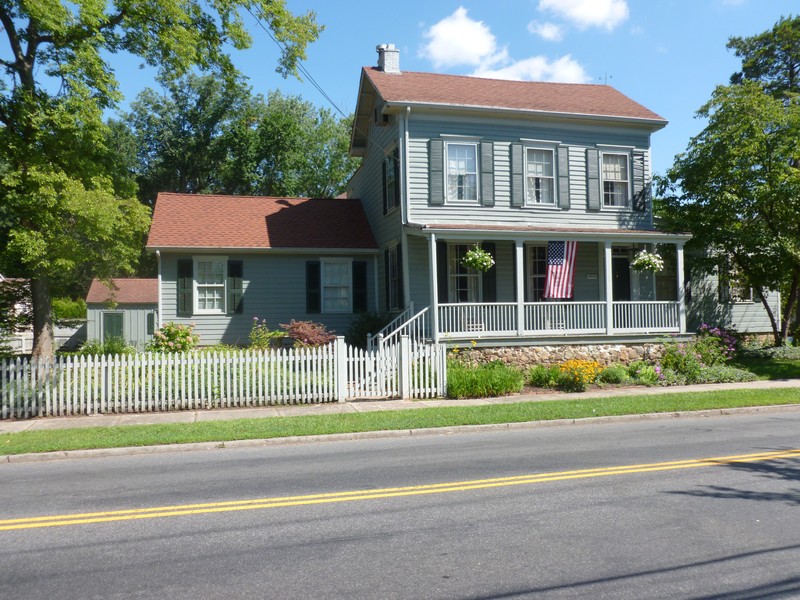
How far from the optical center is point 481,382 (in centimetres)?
1552

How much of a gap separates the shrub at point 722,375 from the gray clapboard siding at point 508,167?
5.51 metres

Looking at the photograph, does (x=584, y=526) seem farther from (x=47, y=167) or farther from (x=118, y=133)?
(x=118, y=133)

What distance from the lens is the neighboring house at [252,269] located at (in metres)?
21.0

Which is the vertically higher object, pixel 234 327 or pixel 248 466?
pixel 234 327

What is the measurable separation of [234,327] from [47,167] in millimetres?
7767

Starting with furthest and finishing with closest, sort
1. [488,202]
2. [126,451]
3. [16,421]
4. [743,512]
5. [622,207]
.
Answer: [622,207] → [488,202] → [16,421] → [126,451] → [743,512]

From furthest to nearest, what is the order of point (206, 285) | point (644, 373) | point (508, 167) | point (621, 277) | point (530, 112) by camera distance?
point (621, 277) → point (206, 285) → point (508, 167) → point (530, 112) → point (644, 373)

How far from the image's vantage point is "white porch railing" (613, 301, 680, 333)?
19375mm

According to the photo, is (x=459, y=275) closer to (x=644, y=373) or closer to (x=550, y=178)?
(x=550, y=178)

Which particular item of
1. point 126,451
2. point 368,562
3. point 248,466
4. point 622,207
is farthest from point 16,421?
point 622,207

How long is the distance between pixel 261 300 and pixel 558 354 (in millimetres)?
9260

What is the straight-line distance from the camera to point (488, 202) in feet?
66.1

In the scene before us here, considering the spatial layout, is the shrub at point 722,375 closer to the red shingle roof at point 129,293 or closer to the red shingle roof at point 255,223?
the red shingle roof at point 255,223

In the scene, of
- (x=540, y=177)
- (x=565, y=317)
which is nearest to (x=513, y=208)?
(x=540, y=177)
